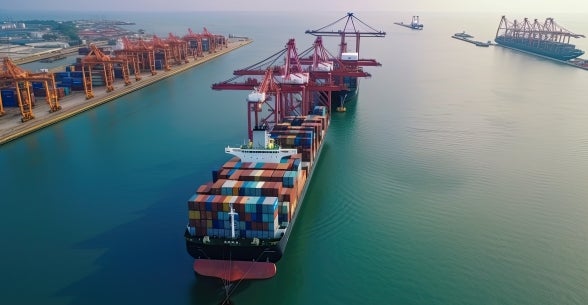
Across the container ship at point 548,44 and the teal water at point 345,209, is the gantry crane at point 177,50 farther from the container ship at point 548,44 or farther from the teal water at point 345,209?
the container ship at point 548,44

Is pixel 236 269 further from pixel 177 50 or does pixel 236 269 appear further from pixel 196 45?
pixel 196 45

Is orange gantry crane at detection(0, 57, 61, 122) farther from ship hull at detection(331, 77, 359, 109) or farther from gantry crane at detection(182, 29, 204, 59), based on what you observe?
gantry crane at detection(182, 29, 204, 59)

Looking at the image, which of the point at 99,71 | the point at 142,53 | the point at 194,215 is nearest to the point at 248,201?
the point at 194,215

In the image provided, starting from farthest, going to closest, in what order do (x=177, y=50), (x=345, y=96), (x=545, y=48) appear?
1. (x=545, y=48)
2. (x=177, y=50)
3. (x=345, y=96)

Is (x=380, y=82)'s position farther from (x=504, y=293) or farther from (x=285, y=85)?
(x=504, y=293)

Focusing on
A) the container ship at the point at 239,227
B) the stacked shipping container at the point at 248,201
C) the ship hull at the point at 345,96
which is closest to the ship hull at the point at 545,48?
the ship hull at the point at 345,96

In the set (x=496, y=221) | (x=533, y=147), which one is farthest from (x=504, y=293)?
(x=533, y=147)

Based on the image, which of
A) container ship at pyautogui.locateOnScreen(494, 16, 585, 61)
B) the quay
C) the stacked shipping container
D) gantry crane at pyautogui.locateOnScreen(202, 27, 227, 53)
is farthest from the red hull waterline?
container ship at pyautogui.locateOnScreen(494, 16, 585, 61)
